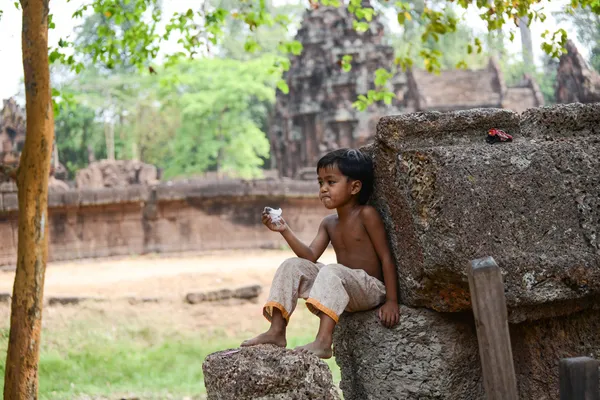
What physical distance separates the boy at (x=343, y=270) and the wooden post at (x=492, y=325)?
36.7 inches

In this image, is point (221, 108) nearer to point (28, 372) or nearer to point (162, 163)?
point (162, 163)

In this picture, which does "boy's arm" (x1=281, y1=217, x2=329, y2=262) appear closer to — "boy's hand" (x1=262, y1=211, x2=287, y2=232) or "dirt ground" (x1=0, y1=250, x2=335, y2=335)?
"boy's hand" (x1=262, y1=211, x2=287, y2=232)

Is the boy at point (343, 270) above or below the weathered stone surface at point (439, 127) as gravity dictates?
below

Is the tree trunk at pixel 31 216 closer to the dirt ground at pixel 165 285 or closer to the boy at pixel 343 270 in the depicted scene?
the boy at pixel 343 270

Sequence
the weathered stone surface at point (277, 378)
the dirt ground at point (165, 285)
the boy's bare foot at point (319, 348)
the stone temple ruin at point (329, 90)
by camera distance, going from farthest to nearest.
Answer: the stone temple ruin at point (329, 90), the dirt ground at point (165, 285), the boy's bare foot at point (319, 348), the weathered stone surface at point (277, 378)

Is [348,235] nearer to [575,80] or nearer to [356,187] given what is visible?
[356,187]

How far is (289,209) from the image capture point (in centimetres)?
1550

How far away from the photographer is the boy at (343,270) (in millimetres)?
3240

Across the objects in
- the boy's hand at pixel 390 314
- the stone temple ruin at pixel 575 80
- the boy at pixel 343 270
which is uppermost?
the stone temple ruin at pixel 575 80

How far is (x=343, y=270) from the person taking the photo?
10.9ft

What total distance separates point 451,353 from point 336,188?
0.93 m

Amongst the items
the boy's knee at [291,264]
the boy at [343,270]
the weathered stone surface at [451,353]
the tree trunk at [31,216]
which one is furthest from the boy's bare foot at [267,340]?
the tree trunk at [31,216]

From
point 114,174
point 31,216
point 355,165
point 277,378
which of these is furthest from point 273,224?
point 114,174

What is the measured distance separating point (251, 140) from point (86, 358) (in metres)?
23.7
